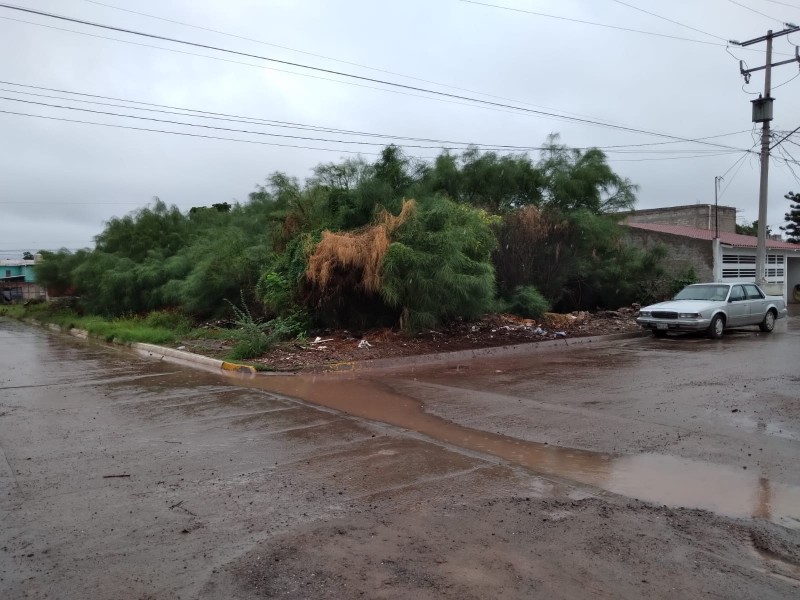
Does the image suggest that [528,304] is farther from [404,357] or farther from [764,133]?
[764,133]

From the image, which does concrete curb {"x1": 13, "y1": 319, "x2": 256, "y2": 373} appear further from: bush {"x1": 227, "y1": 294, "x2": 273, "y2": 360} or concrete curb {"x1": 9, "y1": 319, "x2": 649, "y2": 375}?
bush {"x1": 227, "y1": 294, "x2": 273, "y2": 360}

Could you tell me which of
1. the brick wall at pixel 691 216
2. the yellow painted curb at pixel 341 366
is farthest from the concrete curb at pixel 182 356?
the brick wall at pixel 691 216

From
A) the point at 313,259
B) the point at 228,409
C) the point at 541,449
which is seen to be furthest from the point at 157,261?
the point at 541,449

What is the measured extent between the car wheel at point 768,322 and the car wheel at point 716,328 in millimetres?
2562

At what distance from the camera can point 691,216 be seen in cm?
3778

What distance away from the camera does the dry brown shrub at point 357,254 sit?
14.1 metres

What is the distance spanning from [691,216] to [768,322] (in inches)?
809

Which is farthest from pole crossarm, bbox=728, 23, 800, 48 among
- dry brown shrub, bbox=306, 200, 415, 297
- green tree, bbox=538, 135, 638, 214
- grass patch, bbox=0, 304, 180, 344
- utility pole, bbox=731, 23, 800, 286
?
grass patch, bbox=0, 304, 180, 344

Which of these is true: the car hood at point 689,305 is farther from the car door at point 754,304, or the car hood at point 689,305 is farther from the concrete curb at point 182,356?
the concrete curb at point 182,356

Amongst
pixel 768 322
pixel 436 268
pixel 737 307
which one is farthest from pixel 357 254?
pixel 768 322

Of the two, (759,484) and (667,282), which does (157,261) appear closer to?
(667,282)

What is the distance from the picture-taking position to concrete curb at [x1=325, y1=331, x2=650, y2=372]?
13.0m

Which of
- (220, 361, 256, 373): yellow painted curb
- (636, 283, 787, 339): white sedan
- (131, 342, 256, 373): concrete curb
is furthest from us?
(636, 283, 787, 339): white sedan

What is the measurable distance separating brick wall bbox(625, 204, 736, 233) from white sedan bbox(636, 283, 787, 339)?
1837 cm
